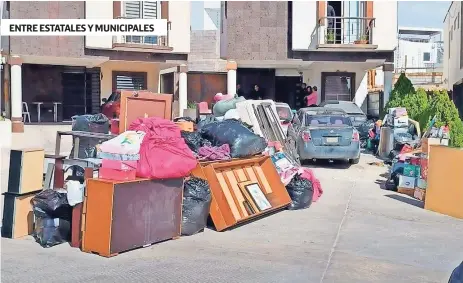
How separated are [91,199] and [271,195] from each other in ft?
11.7

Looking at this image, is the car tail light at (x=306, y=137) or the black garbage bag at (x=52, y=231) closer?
the black garbage bag at (x=52, y=231)

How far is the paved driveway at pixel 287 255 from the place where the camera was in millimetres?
5922

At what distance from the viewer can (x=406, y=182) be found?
11.4 m

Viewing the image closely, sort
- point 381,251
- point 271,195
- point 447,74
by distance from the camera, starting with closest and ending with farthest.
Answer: point 381,251 → point 271,195 → point 447,74

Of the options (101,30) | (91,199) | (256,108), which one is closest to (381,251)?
(91,199)

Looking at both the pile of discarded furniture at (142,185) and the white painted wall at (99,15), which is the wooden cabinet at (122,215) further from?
the white painted wall at (99,15)

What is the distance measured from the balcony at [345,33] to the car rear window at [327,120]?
8299mm

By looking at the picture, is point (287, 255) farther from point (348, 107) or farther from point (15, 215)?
point (348, 107)

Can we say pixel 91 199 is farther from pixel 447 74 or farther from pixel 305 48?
pixel 447 74

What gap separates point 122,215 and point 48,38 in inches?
638

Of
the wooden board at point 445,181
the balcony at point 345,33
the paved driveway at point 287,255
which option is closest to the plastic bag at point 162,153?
the paved driveway at point 287,255

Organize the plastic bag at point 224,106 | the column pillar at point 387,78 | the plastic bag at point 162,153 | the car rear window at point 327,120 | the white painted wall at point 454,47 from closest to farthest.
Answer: the plastic bag at point 162,153 → the plastic bag at point 224,106 → the car rear window at point 327,120 → the column pillar at point 387,78 → the white painted wall at point 454,47

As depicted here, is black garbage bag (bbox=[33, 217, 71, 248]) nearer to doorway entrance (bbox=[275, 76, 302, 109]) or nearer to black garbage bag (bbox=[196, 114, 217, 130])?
black garbage bag (bbox=[196, 114, 217, 130])

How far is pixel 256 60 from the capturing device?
77.7ft
